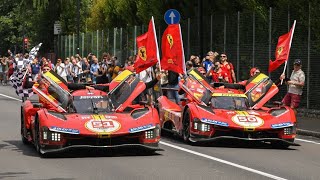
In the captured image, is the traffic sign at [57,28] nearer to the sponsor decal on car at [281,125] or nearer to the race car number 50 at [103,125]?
the sponsor decal on car at [281,125]

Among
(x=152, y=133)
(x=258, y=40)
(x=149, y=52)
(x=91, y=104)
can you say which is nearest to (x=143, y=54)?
(x=149, y=52)

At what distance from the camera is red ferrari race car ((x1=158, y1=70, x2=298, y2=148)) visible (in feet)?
56.8

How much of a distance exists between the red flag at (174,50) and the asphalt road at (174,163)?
8.30ft

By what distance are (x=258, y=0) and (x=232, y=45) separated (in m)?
1.85

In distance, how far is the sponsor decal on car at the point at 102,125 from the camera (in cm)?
1522

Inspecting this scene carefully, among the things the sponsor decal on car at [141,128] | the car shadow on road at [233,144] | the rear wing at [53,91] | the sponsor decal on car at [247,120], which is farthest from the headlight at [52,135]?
the sponsor decal on car at [247,120]

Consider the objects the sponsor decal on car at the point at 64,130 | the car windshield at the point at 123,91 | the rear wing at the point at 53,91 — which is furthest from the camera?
the car windshield at the point at 123,91

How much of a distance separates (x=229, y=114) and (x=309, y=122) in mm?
7306

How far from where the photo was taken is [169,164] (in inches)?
567

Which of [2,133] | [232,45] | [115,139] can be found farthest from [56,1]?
[115,139]

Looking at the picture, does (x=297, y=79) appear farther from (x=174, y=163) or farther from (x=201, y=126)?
(x=174, y=163)

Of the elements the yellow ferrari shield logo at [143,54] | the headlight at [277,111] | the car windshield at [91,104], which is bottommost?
the headlight at [277,111]

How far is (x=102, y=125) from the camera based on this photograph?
605 inches

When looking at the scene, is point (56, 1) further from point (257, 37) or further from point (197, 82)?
point (197, 82)
